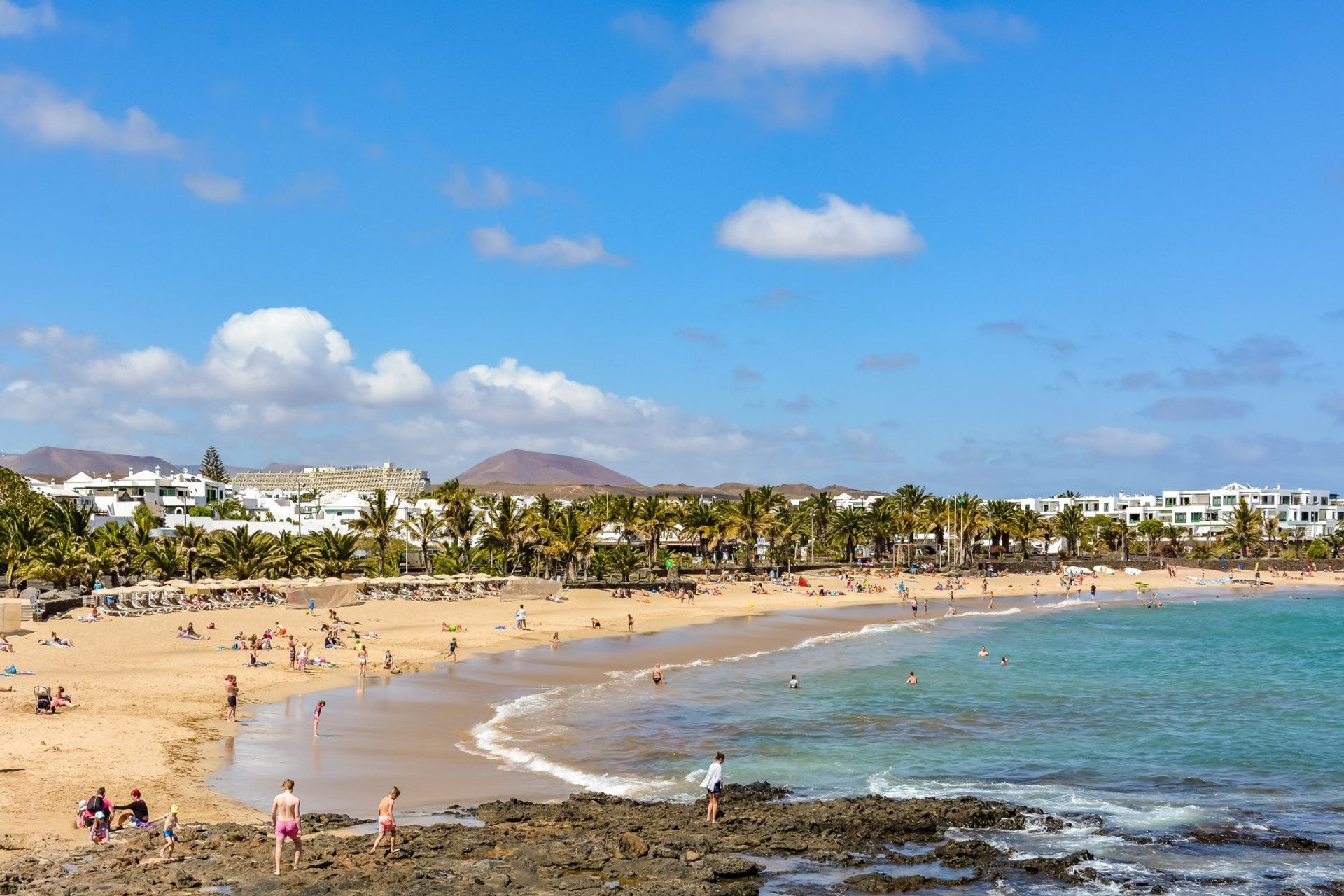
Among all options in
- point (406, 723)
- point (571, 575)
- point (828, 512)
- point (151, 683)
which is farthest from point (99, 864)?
point (828, 512)

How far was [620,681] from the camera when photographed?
36.4 m

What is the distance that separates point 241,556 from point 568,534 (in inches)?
819

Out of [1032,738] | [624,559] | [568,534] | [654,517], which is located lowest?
[1032,738]

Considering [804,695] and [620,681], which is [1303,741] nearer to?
[804,695]

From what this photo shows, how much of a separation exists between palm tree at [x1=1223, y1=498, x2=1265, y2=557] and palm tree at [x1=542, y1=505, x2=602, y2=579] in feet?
251

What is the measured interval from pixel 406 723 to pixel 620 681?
33.2 ft

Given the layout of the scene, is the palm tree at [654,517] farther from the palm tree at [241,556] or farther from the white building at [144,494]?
the white building at [144,494]

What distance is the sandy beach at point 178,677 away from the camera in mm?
18844

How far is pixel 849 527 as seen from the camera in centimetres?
10088

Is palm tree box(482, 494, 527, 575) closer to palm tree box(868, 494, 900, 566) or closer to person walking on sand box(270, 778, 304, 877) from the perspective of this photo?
palm tree box(868, 494, 900, 566)

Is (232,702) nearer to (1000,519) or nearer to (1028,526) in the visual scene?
(1000,519)

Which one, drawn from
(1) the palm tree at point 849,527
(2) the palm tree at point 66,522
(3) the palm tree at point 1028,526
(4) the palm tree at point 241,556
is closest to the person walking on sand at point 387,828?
(4) the palm tree at point 241,556

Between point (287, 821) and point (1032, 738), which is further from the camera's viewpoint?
point (1032, 738)

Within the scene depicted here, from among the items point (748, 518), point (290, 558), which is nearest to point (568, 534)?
point (290, 558)
